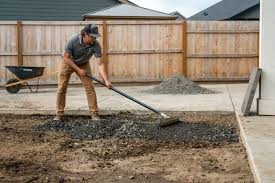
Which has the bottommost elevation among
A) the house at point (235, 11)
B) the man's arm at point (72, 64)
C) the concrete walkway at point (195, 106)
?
the concrete walkway at point (195, 106)

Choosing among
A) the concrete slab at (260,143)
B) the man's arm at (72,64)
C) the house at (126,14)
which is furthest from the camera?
the house at (126,14)

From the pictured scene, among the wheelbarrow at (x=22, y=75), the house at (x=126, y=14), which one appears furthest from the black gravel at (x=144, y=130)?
the house at (x=126, y=14)

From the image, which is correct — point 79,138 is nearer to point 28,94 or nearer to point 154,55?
point 28,94

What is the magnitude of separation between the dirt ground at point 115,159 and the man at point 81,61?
1071 mm

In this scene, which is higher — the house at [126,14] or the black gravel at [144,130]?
the house at [126,14]

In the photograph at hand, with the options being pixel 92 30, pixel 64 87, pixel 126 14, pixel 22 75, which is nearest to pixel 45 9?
pixel 126 14

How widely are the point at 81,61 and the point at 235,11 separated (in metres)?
22.3

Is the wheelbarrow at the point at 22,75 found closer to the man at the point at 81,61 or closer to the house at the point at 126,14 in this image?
the house at the point at 126,14

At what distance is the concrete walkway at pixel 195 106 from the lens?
18.4ft

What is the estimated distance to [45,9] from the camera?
24.1 meters

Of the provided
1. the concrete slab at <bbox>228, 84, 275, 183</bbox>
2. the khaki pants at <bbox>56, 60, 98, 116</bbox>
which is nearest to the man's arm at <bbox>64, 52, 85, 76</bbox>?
the khaki pants at <bbox>56, 60, 98, 116</bbox>

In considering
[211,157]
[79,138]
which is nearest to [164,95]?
[79,138]

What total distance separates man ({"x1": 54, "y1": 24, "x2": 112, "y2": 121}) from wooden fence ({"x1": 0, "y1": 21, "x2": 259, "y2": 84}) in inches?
310

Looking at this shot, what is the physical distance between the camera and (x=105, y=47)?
17.4 metres
